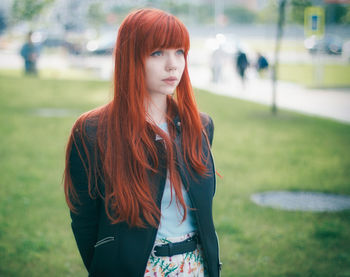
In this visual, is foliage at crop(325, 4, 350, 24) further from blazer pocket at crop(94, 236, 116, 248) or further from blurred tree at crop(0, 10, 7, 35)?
blazer pocket at crop(94, 236, 116, 248)

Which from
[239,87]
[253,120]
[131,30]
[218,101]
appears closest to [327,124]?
[253,120]

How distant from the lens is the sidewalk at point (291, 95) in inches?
565

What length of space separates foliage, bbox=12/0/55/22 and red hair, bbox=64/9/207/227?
90.4 ft

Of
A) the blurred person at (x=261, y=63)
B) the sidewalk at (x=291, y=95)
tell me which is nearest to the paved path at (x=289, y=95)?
the sidewalk at (x=291, y=95)

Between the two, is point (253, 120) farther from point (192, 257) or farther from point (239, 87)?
point (192, 257)

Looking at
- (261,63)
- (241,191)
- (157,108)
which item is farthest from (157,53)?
(261,63)

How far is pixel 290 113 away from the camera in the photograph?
45.1ft

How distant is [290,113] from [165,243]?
12.1 m

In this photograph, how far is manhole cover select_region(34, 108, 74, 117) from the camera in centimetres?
1286

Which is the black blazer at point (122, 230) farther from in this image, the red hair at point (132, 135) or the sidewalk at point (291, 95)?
the sidewalk at point (291, 95)

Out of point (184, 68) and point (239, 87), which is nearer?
point (184, 68)

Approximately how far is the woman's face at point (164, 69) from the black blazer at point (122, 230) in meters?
0.21

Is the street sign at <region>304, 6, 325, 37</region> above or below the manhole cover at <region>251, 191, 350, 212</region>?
above

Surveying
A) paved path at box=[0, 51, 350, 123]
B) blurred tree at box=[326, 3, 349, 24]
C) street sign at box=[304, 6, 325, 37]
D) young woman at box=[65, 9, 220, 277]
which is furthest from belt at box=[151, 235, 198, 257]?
blurred tree at box=[326, 3, 349, 24]
